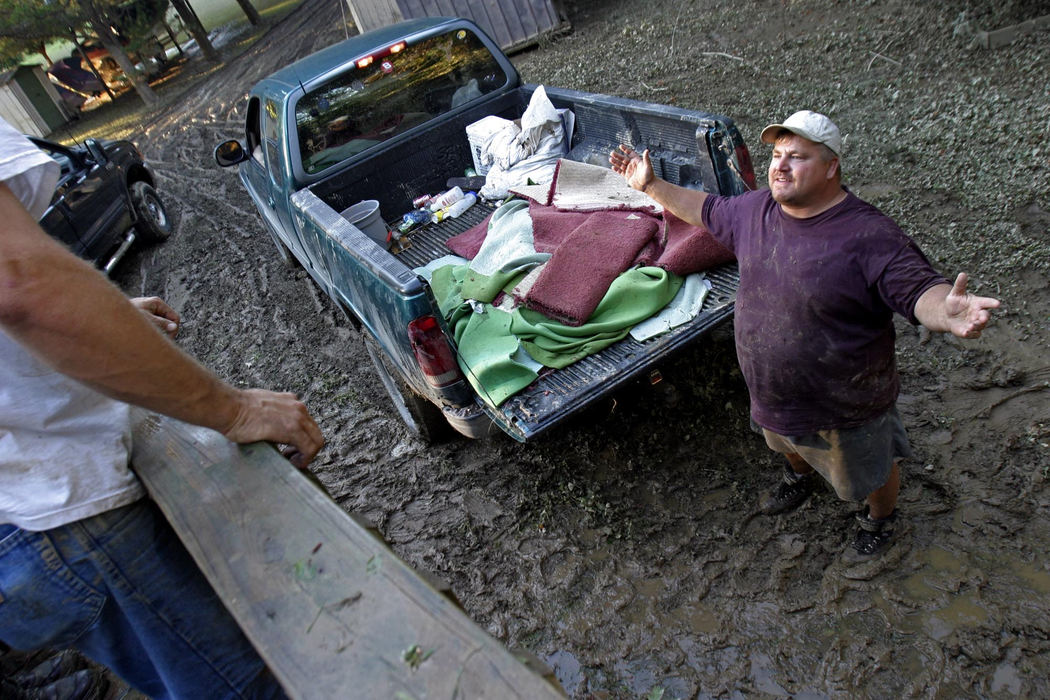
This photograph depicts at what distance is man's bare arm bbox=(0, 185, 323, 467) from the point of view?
4.00 ft

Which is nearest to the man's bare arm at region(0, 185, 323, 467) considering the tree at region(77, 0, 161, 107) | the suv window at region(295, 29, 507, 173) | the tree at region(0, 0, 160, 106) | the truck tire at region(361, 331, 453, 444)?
the truck tire at region(361, 331, 453, 444)

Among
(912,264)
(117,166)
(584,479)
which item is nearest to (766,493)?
(584,479)

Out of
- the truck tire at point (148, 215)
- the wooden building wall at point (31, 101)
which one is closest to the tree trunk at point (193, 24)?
the wooden building wall at point (31, 101)

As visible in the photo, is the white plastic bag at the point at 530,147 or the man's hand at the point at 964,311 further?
the white plastic bag at the point at 530,147

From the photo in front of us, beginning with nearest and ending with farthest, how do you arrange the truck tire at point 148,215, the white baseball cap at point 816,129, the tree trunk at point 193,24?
the white baseball cap at point 816,129 → the truck tire at point 148,215 → the tree trunk at point 193,24

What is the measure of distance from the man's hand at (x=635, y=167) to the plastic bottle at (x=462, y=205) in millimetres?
1952

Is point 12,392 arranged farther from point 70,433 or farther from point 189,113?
point 189,113

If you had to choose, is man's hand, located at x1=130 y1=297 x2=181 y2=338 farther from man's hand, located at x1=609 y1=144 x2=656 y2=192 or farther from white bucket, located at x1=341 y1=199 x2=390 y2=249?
white bucket, located at x1=341 y1=199 x2=390 y2=249

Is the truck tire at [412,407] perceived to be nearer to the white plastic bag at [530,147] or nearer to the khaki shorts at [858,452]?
the white plastic bag at [530,147]

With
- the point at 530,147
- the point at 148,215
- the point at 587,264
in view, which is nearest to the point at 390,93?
the point at 530,147

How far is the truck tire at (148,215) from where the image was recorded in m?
7.81

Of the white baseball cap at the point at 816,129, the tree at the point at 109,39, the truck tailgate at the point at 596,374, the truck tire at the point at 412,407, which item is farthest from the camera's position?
the tree at the point at 109,39

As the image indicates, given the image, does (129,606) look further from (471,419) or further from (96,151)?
(96,151)

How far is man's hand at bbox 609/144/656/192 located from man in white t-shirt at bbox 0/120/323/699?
188cm
